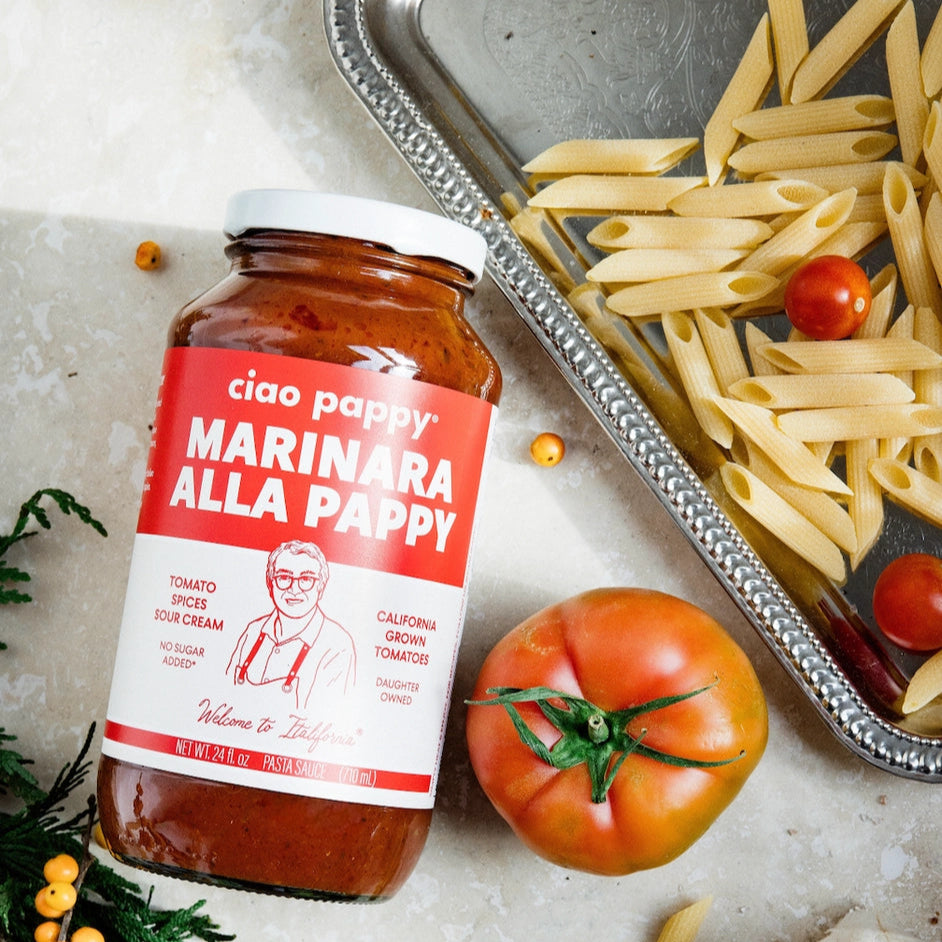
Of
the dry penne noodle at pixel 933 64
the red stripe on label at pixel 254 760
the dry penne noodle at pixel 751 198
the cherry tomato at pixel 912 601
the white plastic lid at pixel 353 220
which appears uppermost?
the dry penne noodle at pixel 933 64

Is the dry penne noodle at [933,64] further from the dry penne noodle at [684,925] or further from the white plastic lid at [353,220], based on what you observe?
the dry penne noodle at [684,925]

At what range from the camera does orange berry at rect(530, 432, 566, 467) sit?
1.29m

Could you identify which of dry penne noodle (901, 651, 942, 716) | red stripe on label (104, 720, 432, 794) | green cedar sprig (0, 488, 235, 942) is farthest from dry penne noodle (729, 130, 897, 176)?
green cedar sprig (0, 488, 235, 942)

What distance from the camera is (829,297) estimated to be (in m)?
1.16

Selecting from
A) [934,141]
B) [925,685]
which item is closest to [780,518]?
[925,685]

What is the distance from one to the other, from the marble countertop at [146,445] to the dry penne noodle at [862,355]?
27 centimetres

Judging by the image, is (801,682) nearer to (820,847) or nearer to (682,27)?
(820,847)

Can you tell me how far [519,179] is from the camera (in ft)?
4.25

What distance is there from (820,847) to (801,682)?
0.28 meters

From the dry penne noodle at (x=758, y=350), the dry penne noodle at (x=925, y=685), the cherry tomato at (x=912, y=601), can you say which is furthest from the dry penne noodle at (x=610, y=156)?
the dry penne noodle at (x=925, y=685)

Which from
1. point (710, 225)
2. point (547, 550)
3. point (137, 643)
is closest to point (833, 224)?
point (710, 225)

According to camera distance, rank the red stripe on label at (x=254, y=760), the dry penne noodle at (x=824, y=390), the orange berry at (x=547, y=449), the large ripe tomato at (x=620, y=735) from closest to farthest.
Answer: the red stripe on label at (x=254, y=760)
the large ripe tomato at (x=620, y=735)
the dry penne noodle at (x=824, y=390)
the orange berry at (x=547, y=449)

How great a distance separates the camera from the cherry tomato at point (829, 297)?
1.16 metres

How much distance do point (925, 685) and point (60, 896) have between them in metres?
1.05
